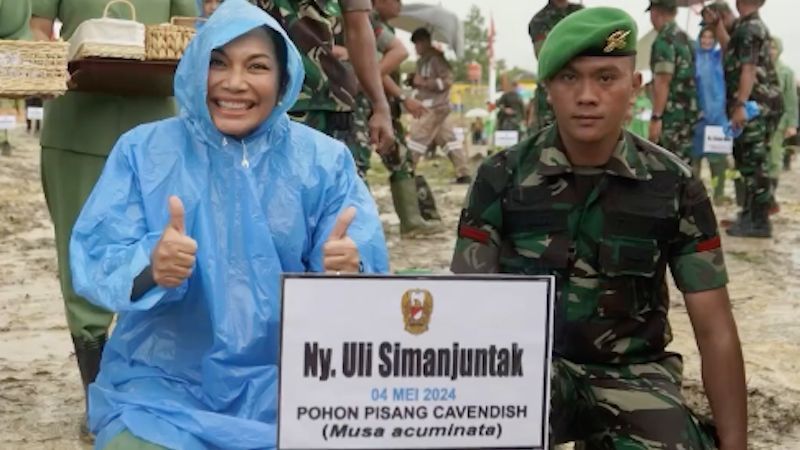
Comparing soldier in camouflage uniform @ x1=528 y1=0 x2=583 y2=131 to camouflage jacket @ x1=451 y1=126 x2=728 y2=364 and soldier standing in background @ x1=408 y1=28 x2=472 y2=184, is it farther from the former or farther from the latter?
camouflage jacket @ x1=451 y1=126 x2=728 y2=364

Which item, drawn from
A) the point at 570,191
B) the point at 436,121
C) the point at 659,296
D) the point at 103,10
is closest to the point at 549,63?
the point at 570,191

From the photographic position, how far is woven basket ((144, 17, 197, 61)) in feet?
9.52

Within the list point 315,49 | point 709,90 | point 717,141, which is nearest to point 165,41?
point 315,49

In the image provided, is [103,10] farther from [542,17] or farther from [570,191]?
[542,17]

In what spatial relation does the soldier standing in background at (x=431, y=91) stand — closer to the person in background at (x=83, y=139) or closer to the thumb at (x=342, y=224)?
the person in background at (x=83, y=139)

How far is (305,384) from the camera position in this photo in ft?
6.08

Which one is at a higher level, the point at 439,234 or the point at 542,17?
the point at 542,17

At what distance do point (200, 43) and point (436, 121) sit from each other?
9773 millimetres

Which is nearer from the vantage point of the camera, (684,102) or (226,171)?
(226,171)

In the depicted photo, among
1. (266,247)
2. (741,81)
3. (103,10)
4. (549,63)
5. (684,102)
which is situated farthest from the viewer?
(684,102)

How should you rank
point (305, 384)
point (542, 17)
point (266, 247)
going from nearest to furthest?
1. point (305, 384)
2. point (266, 247)
3. point (542, 17)

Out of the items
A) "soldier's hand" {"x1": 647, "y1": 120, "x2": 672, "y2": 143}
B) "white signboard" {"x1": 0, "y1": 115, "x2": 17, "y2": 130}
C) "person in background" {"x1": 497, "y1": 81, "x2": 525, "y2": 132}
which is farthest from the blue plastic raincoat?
"person in background" {"x1": 497, "y1": 81, "x2": 525, "y2": 132}

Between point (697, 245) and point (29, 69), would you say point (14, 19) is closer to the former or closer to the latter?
point (29, 69)

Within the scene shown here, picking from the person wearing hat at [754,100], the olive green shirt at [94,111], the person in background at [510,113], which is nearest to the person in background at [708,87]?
the person wearing hat at [754,100]
